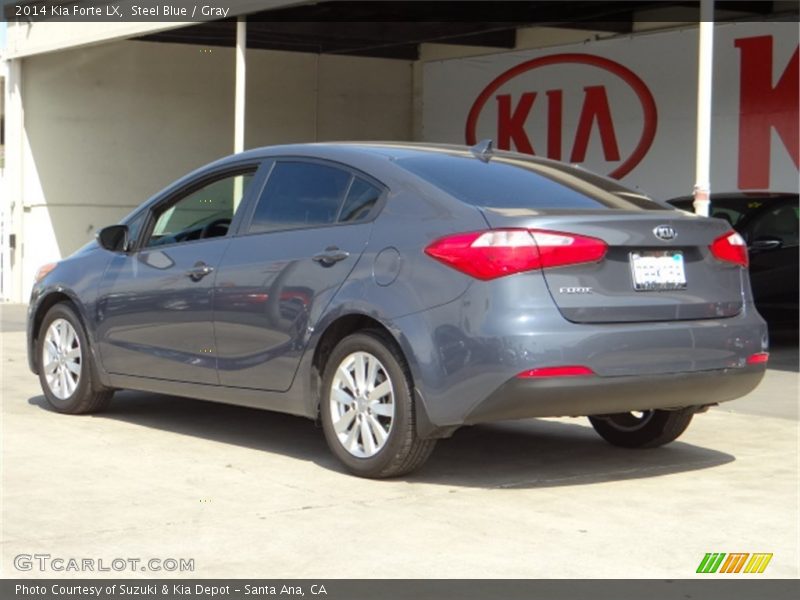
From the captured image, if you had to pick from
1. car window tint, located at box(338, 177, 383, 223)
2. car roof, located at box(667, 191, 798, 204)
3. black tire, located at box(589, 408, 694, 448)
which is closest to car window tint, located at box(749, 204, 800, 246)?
car roof, located at box(667, 191, 798, 204)

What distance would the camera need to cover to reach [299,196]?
23.9 ft

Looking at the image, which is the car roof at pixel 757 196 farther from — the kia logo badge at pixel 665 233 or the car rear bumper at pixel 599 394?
the kia logo badge at pixel 665 233

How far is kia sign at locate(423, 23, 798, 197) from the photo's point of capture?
17.1 metres

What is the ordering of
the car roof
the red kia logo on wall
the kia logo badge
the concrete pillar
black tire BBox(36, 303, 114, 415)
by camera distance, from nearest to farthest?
the kia logo badge → black tire BBox(36, 303, 114, 415) → the car roof → the red kia logo on wall → the concrete pillar

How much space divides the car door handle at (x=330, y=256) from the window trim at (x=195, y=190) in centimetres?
84

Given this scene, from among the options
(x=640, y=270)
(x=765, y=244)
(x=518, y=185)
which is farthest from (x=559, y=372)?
(x=765, y=244)

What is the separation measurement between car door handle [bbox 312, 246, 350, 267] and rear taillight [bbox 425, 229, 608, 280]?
698 millimetres

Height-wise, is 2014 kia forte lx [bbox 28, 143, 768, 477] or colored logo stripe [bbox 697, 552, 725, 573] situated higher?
2014 kia forte lx [bbox 28, 143, 768, 477]

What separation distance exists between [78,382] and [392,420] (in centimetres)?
282

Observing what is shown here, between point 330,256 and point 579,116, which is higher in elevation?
point 579,116

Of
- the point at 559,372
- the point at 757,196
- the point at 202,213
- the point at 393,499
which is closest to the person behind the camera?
the point at 559,372
